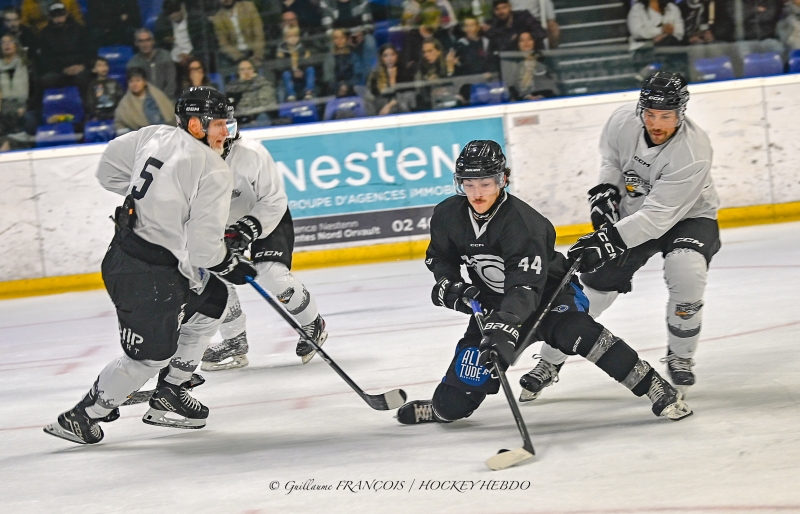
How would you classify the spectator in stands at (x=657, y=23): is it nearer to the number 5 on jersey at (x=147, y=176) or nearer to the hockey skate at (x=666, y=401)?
the hockey skate at (x=666, y=401)

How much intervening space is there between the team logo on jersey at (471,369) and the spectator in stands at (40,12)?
5.82 metres

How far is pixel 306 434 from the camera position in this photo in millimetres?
2996

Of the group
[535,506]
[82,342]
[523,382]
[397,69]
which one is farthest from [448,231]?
[397,69]

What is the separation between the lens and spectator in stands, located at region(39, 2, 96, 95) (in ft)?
24.6

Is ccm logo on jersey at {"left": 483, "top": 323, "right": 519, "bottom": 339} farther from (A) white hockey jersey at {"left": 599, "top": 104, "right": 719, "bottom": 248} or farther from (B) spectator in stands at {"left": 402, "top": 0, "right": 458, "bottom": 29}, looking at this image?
(B) spectator in stands at {"left": 402, "top": 0, "right": 458, "bottom": 29}

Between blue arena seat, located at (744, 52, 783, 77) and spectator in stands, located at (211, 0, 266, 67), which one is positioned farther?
spectator in stands, located at (211, 0, 266, 67)

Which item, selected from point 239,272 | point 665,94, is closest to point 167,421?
point 239,272

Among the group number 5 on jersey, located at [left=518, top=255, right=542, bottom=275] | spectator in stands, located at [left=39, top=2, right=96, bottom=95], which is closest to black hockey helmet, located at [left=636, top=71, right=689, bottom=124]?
number 5 on jersey, located at [left=518, top=255, right=542, bottom=275]

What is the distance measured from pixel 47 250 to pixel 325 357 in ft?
14.1

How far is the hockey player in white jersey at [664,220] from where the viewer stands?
3.07m

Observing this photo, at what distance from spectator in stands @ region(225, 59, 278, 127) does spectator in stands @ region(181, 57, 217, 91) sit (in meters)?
0.19

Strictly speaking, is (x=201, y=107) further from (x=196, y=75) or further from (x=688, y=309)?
(x=196, y=75)

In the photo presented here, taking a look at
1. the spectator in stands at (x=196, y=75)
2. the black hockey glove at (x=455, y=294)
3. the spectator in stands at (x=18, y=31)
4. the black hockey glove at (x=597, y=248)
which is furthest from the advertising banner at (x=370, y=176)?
the black hockey glove at (x=455, y=294)

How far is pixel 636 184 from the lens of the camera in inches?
131
